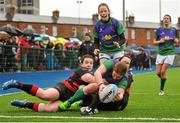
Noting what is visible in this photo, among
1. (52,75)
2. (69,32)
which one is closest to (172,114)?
(52,75)

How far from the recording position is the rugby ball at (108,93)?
7582 mm

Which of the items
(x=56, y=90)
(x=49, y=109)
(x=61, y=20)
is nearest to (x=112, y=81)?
(x=56, y=90)

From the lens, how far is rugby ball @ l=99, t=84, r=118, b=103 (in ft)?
24.9

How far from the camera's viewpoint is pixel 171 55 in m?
13.0

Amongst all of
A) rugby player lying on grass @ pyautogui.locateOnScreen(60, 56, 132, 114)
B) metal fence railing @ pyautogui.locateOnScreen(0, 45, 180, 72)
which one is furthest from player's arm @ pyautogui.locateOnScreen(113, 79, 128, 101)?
metal fence railing @ pyautogui.locateOnScreen(0, 45, 180, 72)

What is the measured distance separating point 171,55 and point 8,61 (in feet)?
21.3

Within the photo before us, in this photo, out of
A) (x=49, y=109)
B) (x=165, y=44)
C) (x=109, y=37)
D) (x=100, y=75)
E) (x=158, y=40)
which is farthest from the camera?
(x=158, y=40)

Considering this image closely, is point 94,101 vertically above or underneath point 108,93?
underneath

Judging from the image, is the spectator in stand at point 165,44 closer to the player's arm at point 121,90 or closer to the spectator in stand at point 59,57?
the player's arm at point 121,90

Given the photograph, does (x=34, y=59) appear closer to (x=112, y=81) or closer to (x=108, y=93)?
(x=112, y=81)

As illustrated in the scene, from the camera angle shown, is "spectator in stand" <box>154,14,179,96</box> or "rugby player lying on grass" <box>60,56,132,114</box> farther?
"spectator in stand" <box>154,14,179,96</box>

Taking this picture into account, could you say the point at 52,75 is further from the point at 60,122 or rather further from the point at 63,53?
the point at 60,122

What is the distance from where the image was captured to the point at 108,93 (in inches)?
301

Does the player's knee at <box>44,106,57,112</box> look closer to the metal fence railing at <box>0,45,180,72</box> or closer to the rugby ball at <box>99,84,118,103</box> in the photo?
the rugby ball at <box>99,84,118,103</box>
